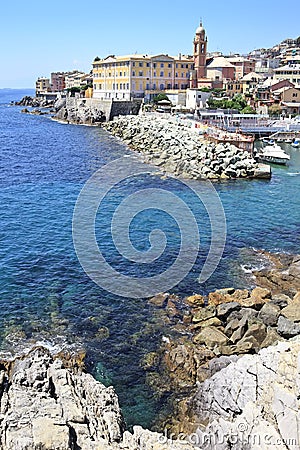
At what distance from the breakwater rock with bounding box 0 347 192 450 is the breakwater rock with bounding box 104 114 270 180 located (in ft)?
89.9

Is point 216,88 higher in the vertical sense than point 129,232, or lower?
higher

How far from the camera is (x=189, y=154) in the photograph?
135ft

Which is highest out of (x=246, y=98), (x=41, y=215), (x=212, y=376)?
(x=246, y=98)

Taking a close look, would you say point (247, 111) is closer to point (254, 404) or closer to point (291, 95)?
point (291, 95)

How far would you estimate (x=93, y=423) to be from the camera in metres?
10.3

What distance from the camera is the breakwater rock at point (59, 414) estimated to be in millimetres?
9055

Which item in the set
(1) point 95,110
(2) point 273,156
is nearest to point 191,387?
(2) point 273,156

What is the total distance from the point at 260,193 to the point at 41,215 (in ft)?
51.8

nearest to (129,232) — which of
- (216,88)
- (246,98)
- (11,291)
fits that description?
(11,291)

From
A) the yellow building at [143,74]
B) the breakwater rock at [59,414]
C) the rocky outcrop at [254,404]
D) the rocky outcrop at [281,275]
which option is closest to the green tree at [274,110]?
the yellow building at [143,74]

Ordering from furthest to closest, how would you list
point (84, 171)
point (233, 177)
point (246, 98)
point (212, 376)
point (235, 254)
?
point (246, 98) → point (84, 171) → point (233, 177) → point (235, 254) → point (212, 376)

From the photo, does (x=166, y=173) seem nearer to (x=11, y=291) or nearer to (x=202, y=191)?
(x=202, y=191)

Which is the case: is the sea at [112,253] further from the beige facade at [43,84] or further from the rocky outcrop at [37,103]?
the beige facade at [43,84]

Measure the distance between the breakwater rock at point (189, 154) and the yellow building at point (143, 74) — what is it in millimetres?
26360
